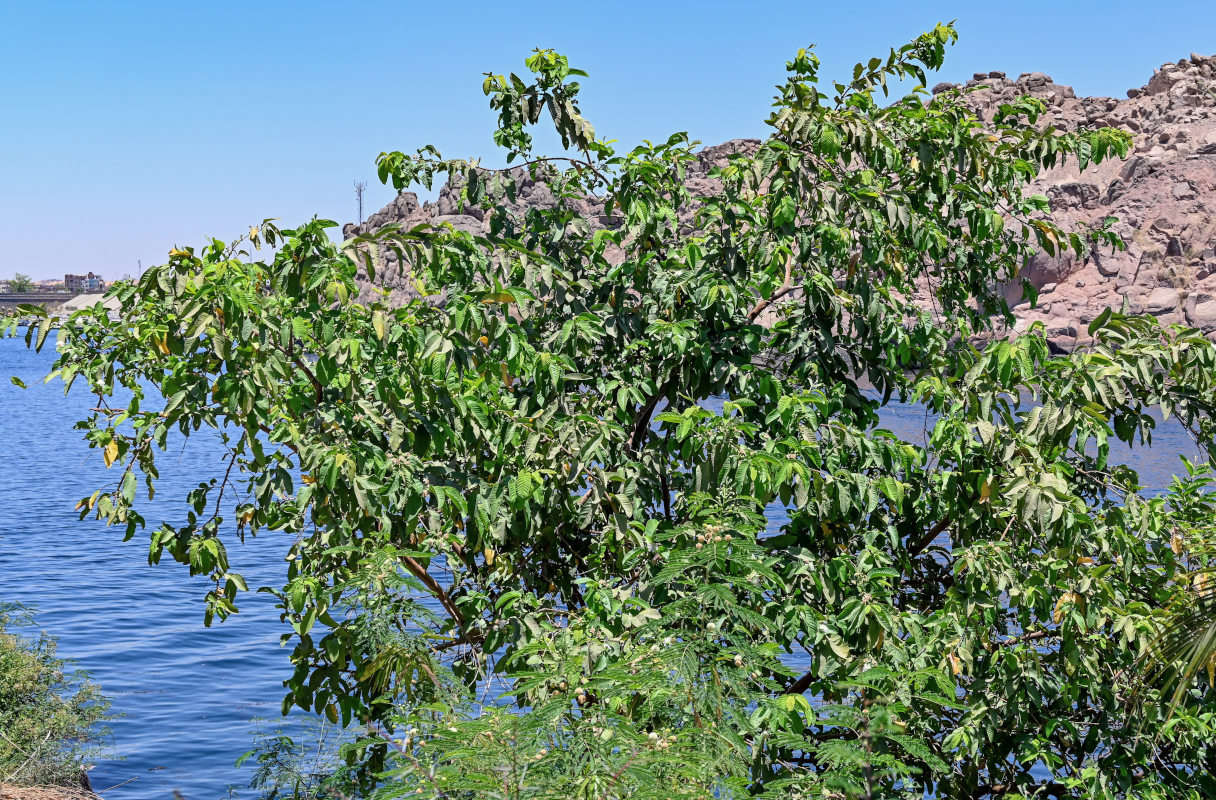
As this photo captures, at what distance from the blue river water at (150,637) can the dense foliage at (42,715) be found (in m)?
0.43

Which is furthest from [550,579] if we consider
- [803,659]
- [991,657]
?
[803,659]

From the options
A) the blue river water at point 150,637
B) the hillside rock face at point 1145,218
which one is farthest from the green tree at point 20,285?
the blue river water at point 150,637

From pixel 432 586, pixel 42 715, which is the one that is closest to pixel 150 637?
pixel 42 715

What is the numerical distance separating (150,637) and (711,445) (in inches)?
594

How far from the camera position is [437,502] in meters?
5.28

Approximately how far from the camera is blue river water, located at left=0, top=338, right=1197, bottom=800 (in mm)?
12789

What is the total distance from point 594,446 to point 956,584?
2131mm

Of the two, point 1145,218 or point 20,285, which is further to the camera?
point 20,285

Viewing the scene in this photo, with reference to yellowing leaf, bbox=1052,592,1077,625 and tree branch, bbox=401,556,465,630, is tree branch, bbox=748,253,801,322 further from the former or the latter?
tree branch, bbox=401,556,465,630

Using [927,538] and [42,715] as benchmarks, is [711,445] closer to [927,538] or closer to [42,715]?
[927,538]

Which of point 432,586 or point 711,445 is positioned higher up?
point 711,445

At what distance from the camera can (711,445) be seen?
5.38 meters

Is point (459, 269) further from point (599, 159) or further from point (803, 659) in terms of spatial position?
point (803, 659)

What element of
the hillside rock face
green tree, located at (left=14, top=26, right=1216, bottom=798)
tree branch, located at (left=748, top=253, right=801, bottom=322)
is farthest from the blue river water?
the hillside rock face
